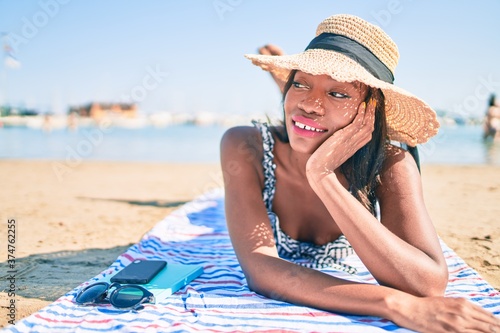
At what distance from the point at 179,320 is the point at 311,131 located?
4.48 feet

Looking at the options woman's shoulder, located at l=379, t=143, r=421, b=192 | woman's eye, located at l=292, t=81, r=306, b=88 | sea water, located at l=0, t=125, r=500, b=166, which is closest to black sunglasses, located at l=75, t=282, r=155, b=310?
woman's eye, located at l=292, t=81, r=306, b=88

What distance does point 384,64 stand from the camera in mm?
2561

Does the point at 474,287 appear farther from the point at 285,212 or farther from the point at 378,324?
the point at 285,212

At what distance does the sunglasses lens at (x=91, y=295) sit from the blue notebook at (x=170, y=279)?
0.28m

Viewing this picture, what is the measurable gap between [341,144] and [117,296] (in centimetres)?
164

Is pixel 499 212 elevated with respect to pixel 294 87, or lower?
lower

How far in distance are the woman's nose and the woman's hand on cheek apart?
0.58 feet

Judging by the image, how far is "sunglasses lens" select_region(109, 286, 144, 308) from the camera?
2232mm

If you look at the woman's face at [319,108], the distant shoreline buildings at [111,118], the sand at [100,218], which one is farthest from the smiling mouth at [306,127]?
the distant shoreline buildings at [111,118]

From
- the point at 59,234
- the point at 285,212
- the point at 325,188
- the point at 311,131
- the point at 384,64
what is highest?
the point at 384,64

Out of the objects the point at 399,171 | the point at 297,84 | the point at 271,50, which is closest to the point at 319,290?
the point at 399,171

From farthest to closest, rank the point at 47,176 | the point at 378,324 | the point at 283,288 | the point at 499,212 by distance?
the point at 47,176
the point at 499,212
the point at 283,288
the point at 378,324

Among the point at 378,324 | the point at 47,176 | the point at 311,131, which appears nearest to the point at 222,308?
the point at 378,324

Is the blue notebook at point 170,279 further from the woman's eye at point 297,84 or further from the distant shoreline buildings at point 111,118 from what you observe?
the distant shoreline buildings at point 111,118
